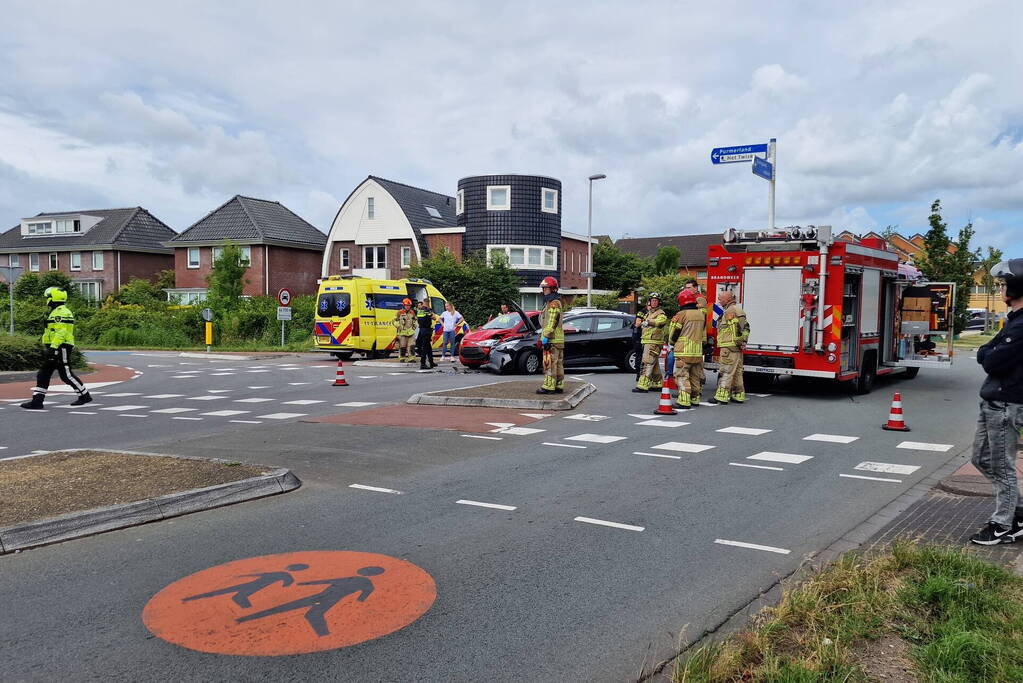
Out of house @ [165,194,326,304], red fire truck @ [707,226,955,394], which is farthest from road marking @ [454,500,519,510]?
house @ [165,194,326,304]

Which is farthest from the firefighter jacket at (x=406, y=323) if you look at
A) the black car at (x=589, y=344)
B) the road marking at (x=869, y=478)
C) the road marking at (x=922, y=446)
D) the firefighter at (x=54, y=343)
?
the road marking at (x=869, y=478)

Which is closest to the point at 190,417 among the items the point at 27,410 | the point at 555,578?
the point at 27,410

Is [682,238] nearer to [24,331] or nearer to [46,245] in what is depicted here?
[46,245]

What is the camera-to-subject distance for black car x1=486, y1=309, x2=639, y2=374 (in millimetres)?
18375

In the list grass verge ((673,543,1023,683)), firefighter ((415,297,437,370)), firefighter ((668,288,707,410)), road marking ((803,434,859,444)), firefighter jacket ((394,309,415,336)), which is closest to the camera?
grass verge ((673,543,1023,683))

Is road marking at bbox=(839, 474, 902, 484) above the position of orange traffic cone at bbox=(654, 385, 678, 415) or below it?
below

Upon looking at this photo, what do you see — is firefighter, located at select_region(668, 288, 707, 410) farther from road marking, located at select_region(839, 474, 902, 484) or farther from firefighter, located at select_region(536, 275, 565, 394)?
road marking, located at select_region(839, 474, 902, 484)

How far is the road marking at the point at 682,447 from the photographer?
879cm

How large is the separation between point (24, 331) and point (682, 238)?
6211cm

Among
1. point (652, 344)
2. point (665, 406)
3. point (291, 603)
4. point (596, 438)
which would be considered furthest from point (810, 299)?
point (291, 603)

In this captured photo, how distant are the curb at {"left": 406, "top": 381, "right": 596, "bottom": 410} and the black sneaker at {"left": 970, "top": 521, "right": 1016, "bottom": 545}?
23.4ft

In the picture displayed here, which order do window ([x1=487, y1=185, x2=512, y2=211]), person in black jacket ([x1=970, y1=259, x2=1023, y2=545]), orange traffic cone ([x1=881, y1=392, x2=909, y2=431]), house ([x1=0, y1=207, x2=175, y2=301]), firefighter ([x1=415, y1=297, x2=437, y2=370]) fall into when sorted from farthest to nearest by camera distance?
house ([x1=0, y1=207, x2=175, y2=301])
window ([x1=487, y1=185, x2=512, y2=211])
firefighter ([x1=415, y1=297, x2=437, y2=370])
orange traffic cone ([x1=881, y1=392, x2=909, y2=431])
person in black jacket ([x1=970, y1=259, x2=1023, y2=545])

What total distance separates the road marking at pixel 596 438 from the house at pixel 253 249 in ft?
134

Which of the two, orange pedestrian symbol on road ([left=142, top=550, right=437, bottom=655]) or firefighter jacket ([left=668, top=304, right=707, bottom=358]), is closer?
orange pedestrian symbol on road ([left=142, top=550, right=437, bottom=655])
